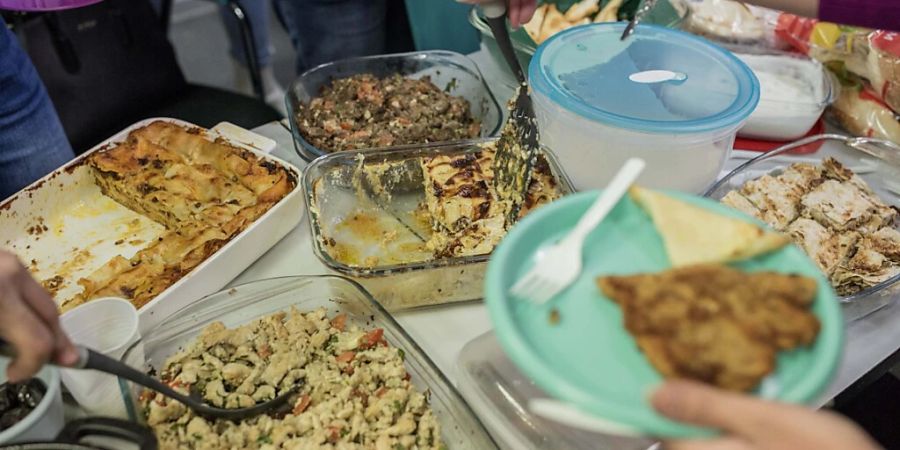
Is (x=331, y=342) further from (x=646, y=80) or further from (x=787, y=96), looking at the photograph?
(x=787, y=96)

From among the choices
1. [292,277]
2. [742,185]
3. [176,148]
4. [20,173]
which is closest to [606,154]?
[742,185]

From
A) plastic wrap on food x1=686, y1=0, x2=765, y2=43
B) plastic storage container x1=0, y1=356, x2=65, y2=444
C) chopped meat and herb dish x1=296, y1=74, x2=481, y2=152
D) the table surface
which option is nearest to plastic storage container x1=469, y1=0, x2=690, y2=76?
plastic wrap on food x1=686, y1=0, x2=765, y2=43

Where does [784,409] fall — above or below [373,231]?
above

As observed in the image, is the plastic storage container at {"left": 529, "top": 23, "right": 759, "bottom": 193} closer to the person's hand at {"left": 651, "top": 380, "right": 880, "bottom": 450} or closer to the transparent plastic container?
the transparent plastic container

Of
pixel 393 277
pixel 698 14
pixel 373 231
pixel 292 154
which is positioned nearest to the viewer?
pixel 393 277

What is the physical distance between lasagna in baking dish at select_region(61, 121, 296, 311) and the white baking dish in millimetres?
32

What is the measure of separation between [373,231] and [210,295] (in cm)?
42

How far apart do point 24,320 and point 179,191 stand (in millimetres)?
878

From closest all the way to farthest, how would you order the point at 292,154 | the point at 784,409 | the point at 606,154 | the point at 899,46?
the point at 784,409 < the point at 606,154 < the point at 899,46 < the point at 292,154

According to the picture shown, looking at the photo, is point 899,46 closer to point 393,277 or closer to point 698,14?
point 698,14

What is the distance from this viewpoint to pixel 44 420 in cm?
102

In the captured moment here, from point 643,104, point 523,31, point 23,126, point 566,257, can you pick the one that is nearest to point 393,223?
point 643,104

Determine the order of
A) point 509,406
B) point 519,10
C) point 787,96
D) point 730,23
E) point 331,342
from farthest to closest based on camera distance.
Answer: point 730,23
point 787,96
point 519,10
point 331,342
point 509,406

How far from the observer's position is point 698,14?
2104 mm
